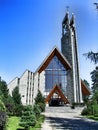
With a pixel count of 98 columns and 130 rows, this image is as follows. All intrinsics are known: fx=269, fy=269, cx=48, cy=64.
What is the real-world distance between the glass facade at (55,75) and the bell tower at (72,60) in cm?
147

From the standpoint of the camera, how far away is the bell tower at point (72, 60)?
57562mm

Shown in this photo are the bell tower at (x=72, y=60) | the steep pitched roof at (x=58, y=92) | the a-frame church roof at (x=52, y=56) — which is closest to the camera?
the bell tower at (x=72, y=60)

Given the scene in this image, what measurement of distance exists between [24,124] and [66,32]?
4793 centimetres

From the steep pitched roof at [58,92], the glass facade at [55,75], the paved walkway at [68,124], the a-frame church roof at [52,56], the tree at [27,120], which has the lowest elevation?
the paved walkway at [68,124]

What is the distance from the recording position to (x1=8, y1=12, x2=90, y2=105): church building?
58.1 m

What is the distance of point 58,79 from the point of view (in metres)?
61.1

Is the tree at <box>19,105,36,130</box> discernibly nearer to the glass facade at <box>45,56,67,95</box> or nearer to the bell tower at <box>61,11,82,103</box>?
the bell tower at <box>61,11,82,103</box>

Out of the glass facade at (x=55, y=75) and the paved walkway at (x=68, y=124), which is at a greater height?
the glass facade at (x=55, y=75)

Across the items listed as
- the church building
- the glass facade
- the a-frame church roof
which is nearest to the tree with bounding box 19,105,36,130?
the church building

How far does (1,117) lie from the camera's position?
13.7m

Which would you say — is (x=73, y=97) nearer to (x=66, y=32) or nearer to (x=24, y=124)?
(x=66, y=32)

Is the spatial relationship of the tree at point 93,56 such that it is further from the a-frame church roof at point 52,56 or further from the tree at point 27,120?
the a-frame church roof at point 52,56

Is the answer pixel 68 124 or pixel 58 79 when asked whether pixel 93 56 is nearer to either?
pixel 68 124

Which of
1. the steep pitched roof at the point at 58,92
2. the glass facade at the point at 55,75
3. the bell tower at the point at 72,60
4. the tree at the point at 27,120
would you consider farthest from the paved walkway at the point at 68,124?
the glass facade at the point at 55,75
